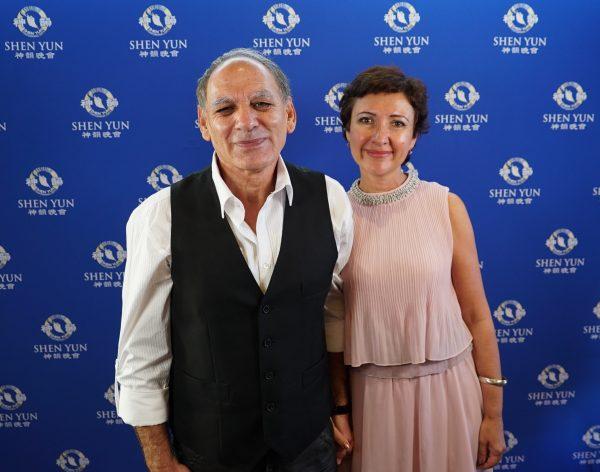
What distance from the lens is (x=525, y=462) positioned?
8.08ft

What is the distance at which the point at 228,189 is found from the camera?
1110 millimetres

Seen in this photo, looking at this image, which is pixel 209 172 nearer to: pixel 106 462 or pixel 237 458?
pixel 237 458

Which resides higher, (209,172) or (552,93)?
(552,93)

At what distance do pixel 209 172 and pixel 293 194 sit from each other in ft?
0.79

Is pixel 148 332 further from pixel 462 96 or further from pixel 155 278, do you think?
pixel 462 96

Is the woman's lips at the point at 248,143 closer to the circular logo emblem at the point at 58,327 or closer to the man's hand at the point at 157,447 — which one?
the man's hand at the point at 157,447

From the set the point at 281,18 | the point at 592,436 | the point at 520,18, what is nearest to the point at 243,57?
the point at 281,18

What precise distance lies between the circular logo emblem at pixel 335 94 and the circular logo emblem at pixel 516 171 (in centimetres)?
90

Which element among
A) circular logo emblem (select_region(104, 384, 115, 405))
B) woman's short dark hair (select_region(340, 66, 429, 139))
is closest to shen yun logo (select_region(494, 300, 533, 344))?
woman's short dark hair (select_region(340, 66, 429, 139))

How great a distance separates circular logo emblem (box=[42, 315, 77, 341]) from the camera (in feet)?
7.23

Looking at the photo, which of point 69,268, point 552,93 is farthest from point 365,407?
point 552,93

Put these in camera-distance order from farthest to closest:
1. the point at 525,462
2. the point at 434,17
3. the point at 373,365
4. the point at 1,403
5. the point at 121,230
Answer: the point at 525,462, the point at 1,403, the point at 121,230, the point at 434,17, the point at 373,365

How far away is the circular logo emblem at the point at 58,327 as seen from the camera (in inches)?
86.7

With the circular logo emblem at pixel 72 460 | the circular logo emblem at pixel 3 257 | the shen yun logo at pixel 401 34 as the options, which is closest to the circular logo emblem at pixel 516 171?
the shen yun logo at pixel 401 34
